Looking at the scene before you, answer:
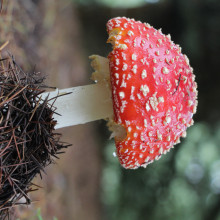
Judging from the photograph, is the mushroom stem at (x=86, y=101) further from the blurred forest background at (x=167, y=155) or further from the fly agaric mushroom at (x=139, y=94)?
the blurred forest background at (x=167, y=155)

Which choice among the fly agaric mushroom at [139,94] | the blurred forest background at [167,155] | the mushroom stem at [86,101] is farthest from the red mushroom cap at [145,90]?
the blurred forest background at [167,155]

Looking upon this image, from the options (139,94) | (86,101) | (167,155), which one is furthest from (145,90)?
(167,155)

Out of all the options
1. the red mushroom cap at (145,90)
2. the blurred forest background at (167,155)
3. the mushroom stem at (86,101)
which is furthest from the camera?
the blurred forest background at (167,155)

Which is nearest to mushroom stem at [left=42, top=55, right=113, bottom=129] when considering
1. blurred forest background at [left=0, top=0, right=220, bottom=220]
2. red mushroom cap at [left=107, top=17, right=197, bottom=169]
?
Result: red mushroom cap at [left=107, top=17, right=197, bottom=169]

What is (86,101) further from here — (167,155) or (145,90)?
(167,155)

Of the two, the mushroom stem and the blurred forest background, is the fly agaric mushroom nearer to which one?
the mushroom stem

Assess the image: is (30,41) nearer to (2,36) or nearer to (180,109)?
(2,36)

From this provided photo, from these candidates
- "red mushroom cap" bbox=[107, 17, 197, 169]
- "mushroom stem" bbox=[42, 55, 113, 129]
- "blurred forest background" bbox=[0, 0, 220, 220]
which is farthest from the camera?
"blurred forest background" bbox=[0, 0, 220, 220]
